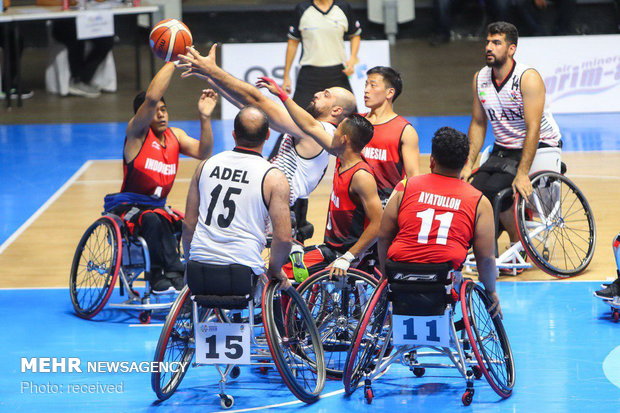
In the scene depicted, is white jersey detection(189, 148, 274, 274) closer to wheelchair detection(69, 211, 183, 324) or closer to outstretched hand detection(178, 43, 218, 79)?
outstretched hand detection(178, 43, 218, 79)

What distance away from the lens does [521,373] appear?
6770 mm

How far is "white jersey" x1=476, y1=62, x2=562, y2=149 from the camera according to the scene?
28.9ft

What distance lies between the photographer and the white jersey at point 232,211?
6004 millimetres

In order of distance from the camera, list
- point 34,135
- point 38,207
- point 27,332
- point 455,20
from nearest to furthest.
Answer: point 27,332 < point 38,207 < point 34,135 < point 455,20

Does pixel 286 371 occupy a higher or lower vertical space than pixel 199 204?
lower

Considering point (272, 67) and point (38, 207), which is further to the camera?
point (272, 67)

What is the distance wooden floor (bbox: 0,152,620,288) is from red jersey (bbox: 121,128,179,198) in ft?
4.58

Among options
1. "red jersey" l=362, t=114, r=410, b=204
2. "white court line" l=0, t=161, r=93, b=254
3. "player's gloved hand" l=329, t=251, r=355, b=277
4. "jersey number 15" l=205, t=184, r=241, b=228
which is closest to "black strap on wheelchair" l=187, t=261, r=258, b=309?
"jersey number 15" l=205, t=184, r=241, b=228

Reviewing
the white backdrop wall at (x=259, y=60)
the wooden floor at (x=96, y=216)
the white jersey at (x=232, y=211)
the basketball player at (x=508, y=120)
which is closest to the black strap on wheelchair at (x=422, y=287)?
the white jersey at (x=232, y=211)

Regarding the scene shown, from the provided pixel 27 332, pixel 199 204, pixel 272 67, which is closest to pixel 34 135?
pixel 272 67

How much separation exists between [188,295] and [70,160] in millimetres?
7817

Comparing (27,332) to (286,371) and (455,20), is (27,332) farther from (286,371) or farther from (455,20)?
(455,20)

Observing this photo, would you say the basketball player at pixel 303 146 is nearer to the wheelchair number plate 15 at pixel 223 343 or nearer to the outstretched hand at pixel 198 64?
the outstretched hand at pixel 198 64

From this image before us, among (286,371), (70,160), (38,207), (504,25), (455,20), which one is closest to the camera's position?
(286,371)
